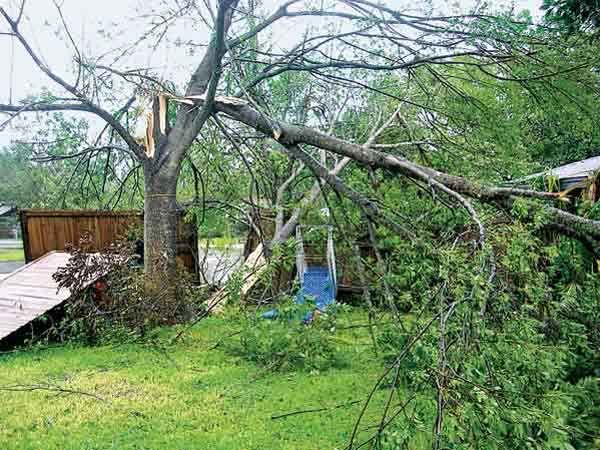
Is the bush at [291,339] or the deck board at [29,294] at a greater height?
the deck board at [29,294]

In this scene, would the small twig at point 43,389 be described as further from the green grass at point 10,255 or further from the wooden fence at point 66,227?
the green grass at point 10,255

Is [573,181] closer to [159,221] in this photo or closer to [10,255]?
[159,221]

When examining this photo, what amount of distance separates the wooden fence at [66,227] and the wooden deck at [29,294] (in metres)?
0.69

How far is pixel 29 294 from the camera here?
6.98 metres

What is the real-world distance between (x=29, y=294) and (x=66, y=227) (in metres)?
→ 2.14

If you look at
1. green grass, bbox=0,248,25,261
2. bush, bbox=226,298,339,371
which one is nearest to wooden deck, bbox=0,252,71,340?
bush, bbox=226,298,339,371

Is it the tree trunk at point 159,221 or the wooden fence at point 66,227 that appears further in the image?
the wooden fence at point 66,227

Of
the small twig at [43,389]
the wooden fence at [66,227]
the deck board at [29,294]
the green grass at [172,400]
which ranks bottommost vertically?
the green grass at [172,400]

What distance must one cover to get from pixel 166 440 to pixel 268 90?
7.25 metres

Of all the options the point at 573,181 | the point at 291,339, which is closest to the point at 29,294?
the point at 291,339

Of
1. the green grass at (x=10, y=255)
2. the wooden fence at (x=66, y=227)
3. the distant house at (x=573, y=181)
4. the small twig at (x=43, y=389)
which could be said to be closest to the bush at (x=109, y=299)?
the small twig at (x=43, y=389)

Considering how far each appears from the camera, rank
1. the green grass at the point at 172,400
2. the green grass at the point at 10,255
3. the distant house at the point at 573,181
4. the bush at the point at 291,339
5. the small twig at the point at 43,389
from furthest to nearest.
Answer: the green grass at the point at 10,255 < the bush at the point at 291,339 < the small twig at the point at 43,389 < the distant house at the point at 573,181 < the green grass at the point at 172,400

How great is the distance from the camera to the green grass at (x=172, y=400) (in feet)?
11.5

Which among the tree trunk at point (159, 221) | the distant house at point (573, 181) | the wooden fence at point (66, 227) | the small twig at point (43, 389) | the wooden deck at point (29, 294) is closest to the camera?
the distant house at point (573, 181)
